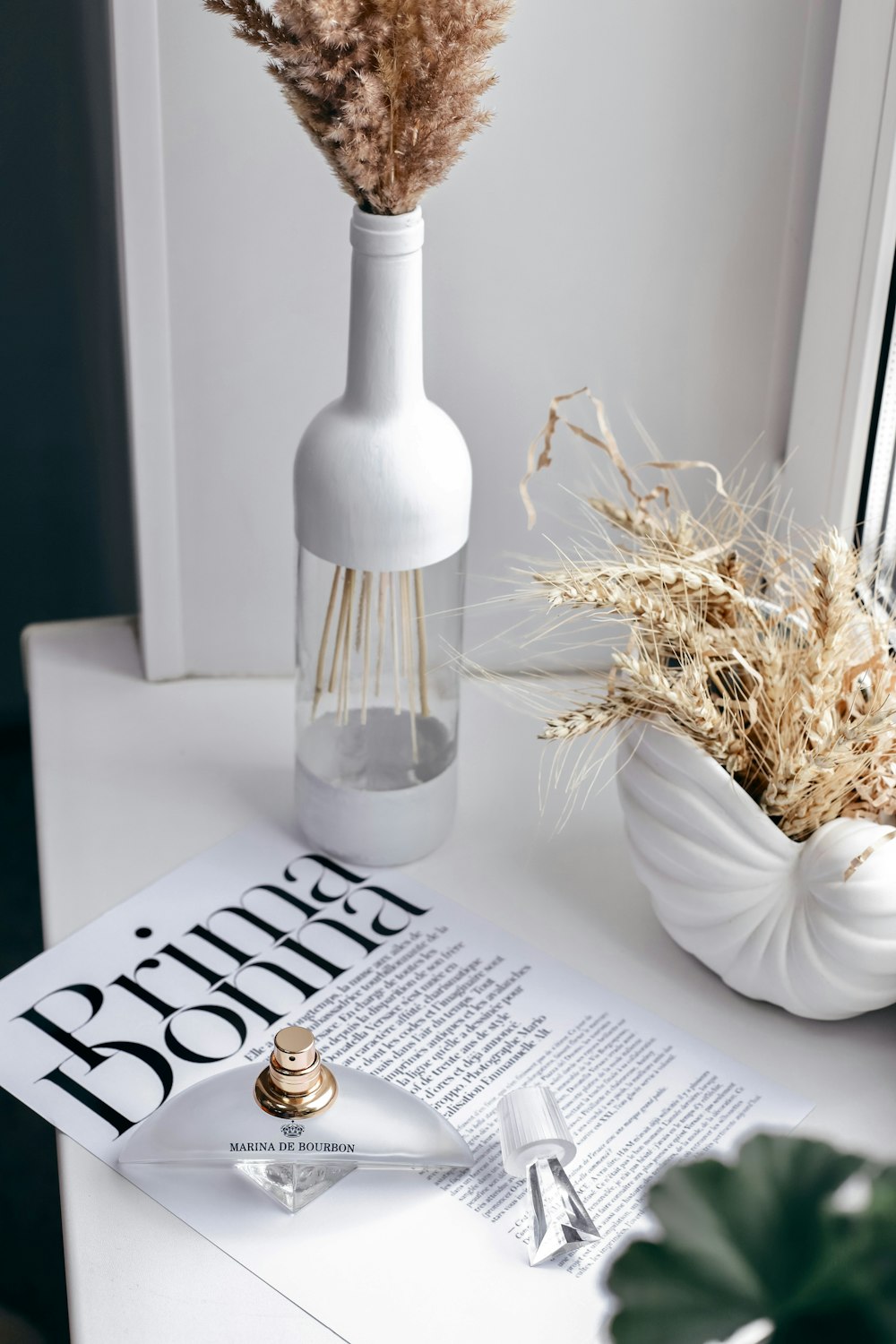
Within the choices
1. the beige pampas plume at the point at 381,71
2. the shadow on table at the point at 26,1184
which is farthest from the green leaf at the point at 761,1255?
the shadow on table at the point at 26,1184

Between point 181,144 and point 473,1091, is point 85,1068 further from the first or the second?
point 181,144

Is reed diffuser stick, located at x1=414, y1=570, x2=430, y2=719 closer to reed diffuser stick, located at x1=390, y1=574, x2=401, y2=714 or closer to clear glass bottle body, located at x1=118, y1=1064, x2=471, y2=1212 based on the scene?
Result: reed diffuser stick, located at x1=390, y1=574, x2=401, y2=714

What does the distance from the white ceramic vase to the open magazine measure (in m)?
0.05

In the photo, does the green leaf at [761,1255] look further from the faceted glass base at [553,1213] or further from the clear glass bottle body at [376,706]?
the clear glass bottle body at [376,706]

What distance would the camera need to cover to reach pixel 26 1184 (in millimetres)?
1192

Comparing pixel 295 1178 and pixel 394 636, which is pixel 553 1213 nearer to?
pixel 295 1178

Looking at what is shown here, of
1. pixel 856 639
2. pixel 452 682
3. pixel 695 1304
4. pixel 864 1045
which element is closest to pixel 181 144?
pixel 452 682

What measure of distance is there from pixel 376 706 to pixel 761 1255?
24.6 inches

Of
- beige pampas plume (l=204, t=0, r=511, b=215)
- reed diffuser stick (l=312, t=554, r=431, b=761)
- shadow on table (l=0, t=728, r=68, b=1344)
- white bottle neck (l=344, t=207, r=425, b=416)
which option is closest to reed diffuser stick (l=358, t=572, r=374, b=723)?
reed diffuser stick (l=312, t=554, r=431, b=761)

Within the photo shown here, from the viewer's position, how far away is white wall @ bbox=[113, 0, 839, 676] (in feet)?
2.65

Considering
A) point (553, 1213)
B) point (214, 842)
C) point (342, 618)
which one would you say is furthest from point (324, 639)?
point (553, 1213)

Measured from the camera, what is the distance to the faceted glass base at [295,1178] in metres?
0.61

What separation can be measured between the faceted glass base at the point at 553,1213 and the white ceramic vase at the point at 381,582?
240 mm

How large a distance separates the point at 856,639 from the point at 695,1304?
497mm
